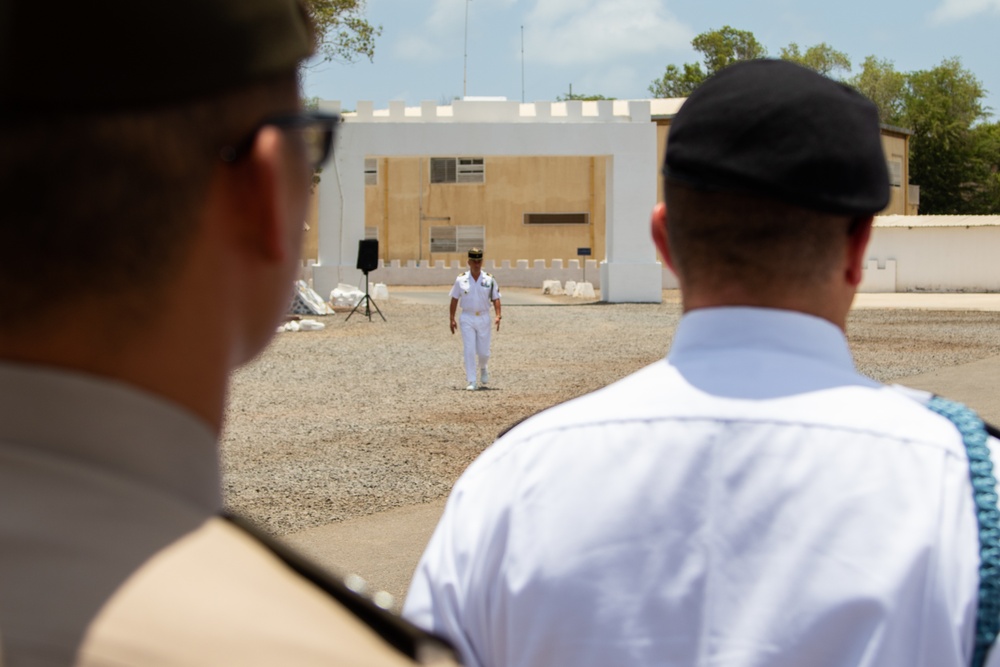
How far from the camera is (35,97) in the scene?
0.89 meters

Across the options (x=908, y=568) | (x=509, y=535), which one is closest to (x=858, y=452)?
(x=908, y=568)

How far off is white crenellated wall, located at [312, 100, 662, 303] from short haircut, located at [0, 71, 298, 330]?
31948mm

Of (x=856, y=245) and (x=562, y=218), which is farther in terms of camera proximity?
(x=562, y=218)

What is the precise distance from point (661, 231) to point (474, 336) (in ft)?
40.3

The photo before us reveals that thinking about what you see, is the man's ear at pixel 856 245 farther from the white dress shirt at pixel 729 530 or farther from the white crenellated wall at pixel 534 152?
the white crenellated wall at pixel 534 152

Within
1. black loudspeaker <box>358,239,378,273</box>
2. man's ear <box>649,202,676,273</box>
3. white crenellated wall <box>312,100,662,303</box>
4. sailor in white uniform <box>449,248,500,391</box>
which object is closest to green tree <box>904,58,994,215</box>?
white crenellated wall <box>312,100,662,303</box>

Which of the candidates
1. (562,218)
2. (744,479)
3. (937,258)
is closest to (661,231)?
(744,479)

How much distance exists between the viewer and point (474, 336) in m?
14.4

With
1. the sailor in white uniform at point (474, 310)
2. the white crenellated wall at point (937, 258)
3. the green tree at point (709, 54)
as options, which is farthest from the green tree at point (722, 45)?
the sailor in white uniform at point (474, 310)

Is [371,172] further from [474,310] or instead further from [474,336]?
[474,310]

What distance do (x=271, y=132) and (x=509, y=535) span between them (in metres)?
0.89

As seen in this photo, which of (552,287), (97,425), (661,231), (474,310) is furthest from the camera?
(552,287)

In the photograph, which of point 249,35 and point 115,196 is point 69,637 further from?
point 249,35

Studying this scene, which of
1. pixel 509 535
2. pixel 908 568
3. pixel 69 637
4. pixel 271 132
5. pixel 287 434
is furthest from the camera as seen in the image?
pixel 287 434
